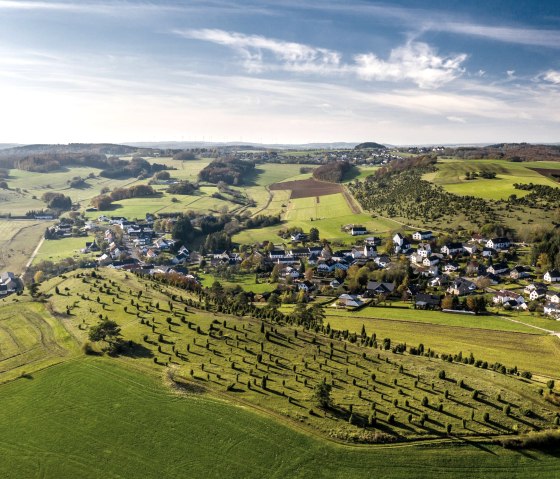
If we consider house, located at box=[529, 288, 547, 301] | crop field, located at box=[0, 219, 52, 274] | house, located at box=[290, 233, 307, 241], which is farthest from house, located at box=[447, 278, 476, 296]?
crop field, located at box=[0, 219, 52, 274]

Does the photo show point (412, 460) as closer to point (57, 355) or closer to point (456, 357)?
point (456, 357)

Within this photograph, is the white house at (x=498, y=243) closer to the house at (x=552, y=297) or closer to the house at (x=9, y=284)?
the house at (x=552, y=297)

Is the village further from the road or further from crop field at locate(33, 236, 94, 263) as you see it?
the road

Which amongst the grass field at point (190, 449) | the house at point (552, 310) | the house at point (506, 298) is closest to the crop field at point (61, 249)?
the grass field at point (190, 449)

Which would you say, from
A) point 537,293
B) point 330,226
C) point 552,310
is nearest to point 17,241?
point 330,226

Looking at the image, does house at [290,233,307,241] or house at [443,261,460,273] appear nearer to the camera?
house at [443,261,460,273]

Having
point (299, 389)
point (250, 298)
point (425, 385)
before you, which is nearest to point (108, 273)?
point (250, 298)
